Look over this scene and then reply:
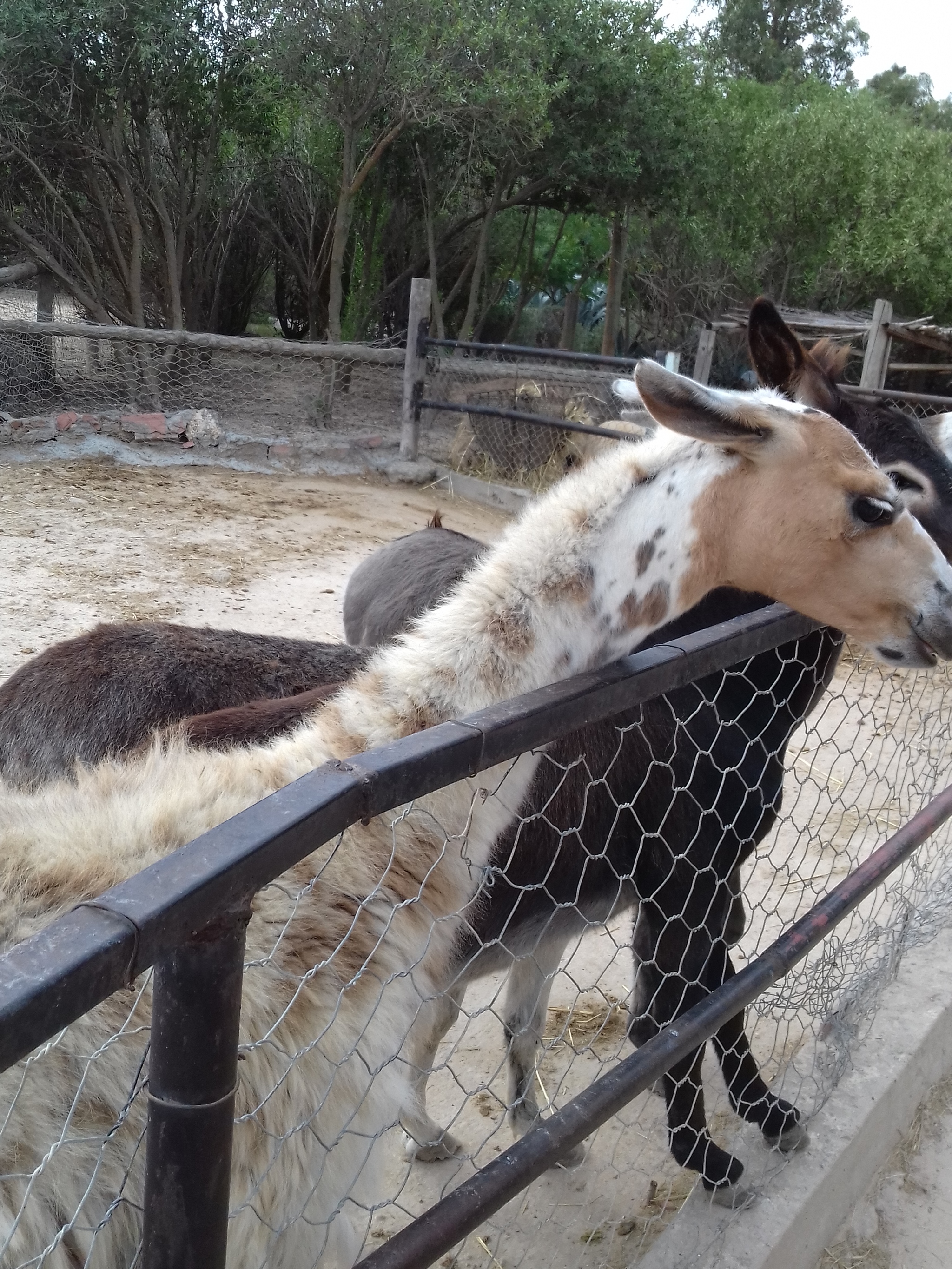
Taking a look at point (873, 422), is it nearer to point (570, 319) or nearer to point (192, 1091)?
point (192, 1091)

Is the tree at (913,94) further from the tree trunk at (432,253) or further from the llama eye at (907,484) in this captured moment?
the llama eye at (907,484)

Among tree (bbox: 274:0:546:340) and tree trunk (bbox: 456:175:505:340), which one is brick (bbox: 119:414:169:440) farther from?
tree trunk (bbox: 456:175:505:340)

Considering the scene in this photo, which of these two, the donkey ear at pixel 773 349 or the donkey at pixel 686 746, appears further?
the donkey ear at pixel 773 349

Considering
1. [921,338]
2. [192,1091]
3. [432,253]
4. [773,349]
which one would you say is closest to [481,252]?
[432,253]

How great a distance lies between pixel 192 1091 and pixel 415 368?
30.9ft

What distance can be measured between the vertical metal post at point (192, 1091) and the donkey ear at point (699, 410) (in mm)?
1190

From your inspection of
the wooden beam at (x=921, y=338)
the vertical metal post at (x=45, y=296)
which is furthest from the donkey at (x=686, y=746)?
the vertical metal post at (x=45, y=296)

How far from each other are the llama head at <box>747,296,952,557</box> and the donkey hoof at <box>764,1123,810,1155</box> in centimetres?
174

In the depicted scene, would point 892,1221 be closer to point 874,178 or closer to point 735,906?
point 735,906

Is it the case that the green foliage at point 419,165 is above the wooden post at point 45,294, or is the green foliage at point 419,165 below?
above

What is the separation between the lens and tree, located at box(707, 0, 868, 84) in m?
28.6

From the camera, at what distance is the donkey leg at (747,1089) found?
2.30 m

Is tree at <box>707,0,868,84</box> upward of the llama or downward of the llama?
upward

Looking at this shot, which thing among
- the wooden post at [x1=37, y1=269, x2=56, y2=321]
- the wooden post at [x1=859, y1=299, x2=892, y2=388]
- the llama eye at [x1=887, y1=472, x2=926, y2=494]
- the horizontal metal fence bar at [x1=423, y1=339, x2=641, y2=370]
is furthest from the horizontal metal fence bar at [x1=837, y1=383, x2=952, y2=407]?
the wooden post at [x1=37, y1=269, x2=56, y2=321]
